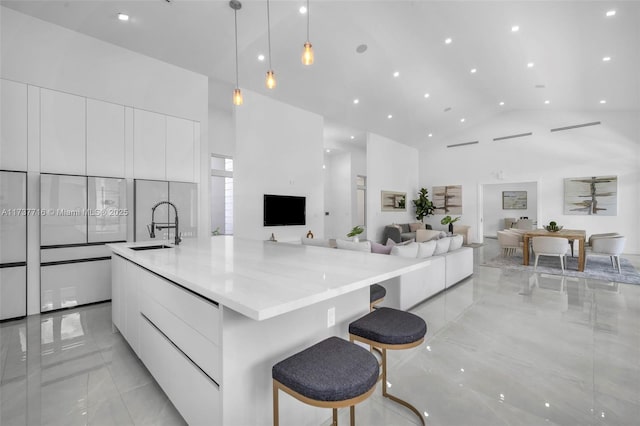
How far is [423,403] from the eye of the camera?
1842 mm

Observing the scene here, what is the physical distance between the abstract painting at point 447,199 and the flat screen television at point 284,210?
6.52 metres

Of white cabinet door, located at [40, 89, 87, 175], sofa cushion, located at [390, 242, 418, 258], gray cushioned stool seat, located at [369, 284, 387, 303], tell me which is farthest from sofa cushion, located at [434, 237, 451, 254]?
white cabinet door, located at [40, 89, 87, 175]

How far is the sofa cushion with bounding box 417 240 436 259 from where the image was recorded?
152 inches

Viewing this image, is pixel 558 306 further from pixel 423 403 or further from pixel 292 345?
pixel 292 345

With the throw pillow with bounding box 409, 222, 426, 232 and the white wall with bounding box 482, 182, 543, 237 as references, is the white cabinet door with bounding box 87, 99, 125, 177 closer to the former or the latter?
the throw pillow with bounding box 409, 222, 426, 232

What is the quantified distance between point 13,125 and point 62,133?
444mm

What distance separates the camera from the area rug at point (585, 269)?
504 centimetres

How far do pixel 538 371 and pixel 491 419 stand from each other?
0.83 meters

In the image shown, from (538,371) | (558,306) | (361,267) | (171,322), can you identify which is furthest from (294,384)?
(558,306)

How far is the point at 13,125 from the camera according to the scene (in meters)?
3.47

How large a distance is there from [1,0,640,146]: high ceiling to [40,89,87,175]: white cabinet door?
39.4 inches

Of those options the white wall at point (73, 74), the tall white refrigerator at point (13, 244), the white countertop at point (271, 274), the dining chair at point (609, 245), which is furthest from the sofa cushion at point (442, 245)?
the tall white refrigerator at point (13, 244)

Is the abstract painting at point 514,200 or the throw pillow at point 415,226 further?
the abstract painting at point 514,200

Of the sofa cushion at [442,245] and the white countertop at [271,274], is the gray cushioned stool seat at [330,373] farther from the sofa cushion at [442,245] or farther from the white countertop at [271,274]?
the sofa cushion at [442,245]
